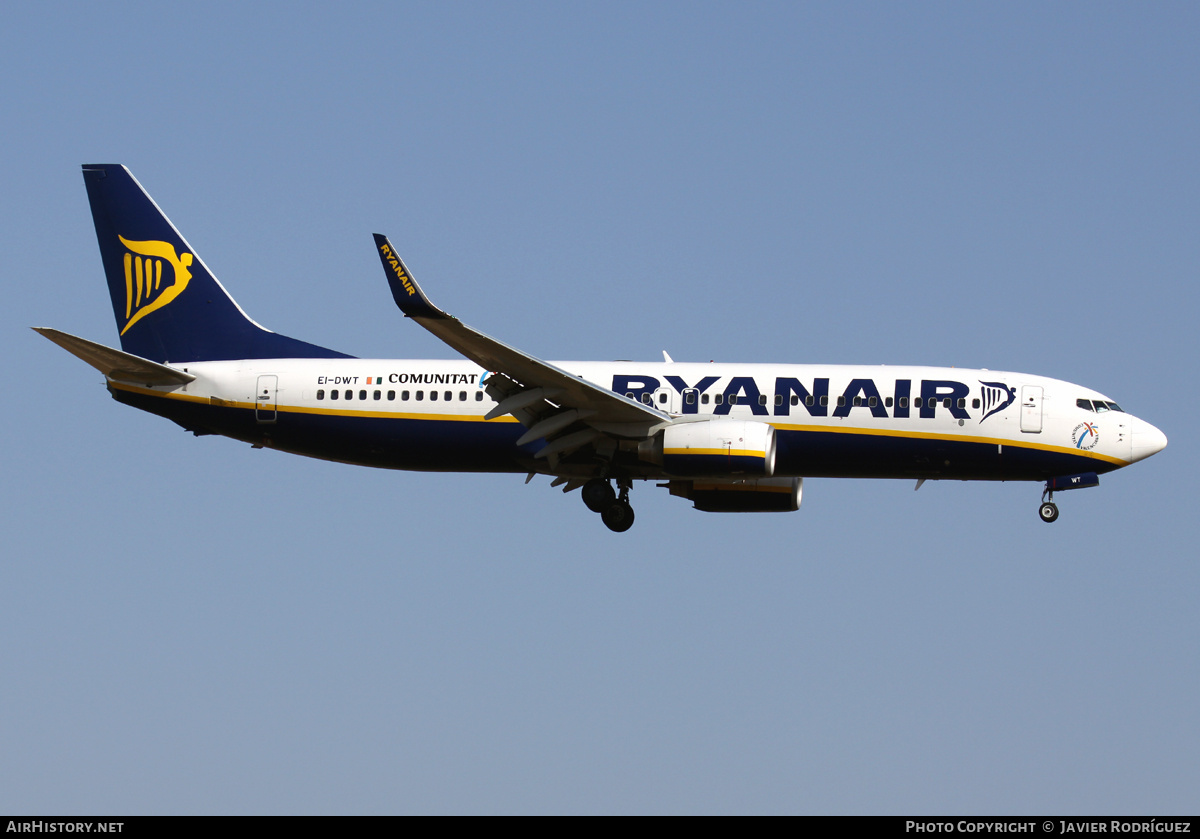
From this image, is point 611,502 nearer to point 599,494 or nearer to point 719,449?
point 599,494

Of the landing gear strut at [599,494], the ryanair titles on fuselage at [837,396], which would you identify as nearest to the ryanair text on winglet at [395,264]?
the ryanair titles on fuselage at [837,396]

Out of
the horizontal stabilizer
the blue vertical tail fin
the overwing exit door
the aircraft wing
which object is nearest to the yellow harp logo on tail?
the blue vertical tail fin

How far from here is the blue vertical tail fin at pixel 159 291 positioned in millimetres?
43344

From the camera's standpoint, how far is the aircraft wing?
34969 millimetres

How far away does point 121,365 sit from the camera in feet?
134

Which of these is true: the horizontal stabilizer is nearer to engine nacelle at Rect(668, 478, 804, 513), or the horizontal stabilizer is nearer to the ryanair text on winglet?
the ryanair text on winglet

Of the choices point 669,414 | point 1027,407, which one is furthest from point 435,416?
point 1027,407

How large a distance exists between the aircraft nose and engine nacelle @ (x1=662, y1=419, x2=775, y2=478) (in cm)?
963

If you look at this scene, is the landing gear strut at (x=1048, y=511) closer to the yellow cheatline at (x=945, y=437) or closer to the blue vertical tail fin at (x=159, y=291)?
the yellow cheatline at (x=945, y=437)

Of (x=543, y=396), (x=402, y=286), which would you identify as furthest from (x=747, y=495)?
(x=402, y=286)

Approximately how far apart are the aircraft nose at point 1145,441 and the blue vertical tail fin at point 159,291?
72.9 feet

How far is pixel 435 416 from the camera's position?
40031 millimetres
